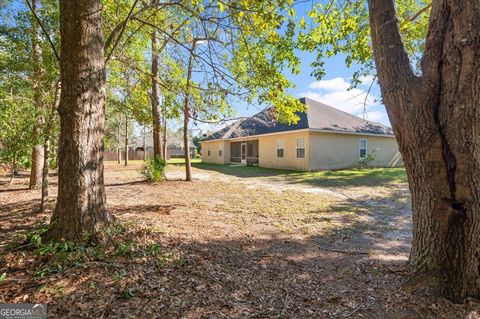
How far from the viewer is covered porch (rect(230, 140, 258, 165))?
2281cm

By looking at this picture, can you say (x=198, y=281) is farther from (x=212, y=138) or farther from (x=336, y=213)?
(x=212, y=138)

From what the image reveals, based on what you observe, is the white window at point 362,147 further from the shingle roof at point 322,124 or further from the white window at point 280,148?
the white window at point 280,148

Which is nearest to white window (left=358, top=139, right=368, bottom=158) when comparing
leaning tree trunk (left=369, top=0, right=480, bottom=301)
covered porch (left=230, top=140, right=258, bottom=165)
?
covered porch (left=230, top=140, right=258, bottom=165)

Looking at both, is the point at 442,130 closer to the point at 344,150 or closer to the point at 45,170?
the point at 45,170

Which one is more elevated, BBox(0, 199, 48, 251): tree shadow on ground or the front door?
the front door

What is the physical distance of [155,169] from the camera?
11109mm

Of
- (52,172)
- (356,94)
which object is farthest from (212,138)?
(356,94)

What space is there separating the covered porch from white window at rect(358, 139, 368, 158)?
26.3 ft

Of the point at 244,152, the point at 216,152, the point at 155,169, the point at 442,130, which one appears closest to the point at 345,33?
the point at 442,130

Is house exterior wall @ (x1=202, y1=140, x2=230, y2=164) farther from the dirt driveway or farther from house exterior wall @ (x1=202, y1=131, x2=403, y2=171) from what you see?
the dirt driveway

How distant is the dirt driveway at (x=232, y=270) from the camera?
2.51 m

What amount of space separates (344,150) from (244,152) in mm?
9132

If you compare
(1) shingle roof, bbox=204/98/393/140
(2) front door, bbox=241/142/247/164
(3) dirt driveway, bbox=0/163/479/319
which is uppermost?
(1) shingle roof, bbox=204/98/393/140

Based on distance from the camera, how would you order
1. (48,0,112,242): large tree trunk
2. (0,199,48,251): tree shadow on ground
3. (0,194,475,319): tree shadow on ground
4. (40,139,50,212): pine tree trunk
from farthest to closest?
(40,139,50,212): pine tree trunk → (0,199,48,251): tree shadow on ground → (48,0,112,242): large tree trunk → (0,194,475,319): tree shadow on ground
